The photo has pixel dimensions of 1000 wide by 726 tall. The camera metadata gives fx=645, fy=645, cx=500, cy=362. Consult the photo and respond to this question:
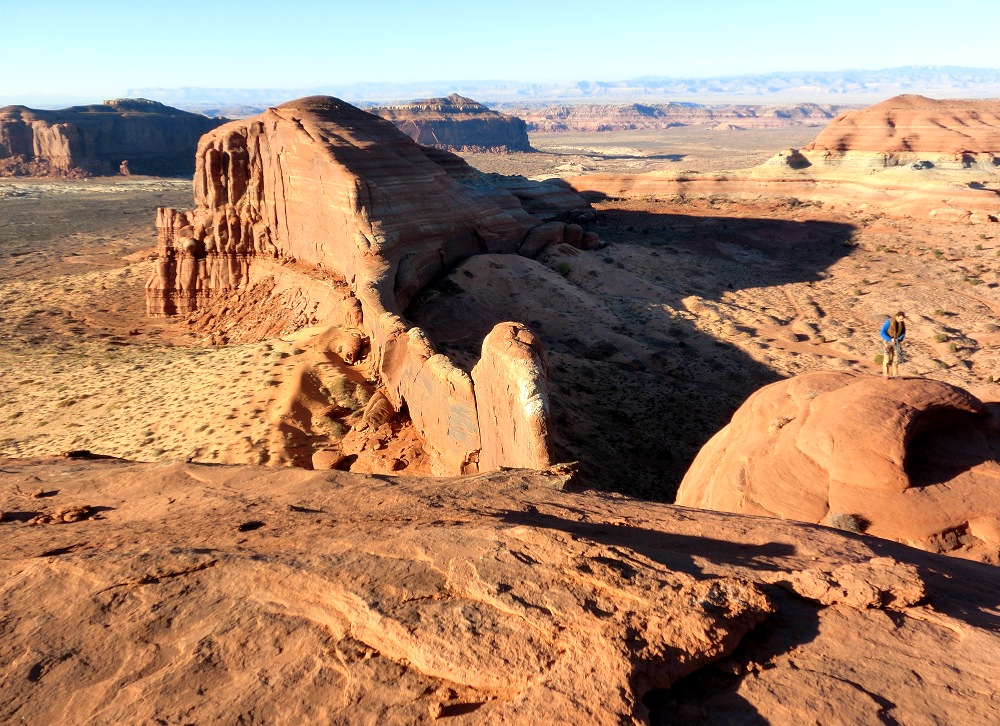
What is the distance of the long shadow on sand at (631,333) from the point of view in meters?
17.2

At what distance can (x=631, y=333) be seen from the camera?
24.9 meters

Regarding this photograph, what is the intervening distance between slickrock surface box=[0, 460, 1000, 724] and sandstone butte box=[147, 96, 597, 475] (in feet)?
28.6

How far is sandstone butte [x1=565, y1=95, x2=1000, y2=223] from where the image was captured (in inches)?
1672

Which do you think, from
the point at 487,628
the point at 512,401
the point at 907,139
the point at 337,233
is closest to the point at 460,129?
the point at 907,139

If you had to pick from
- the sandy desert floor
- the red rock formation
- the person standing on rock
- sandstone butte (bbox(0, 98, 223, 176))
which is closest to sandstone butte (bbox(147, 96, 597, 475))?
the red rock formation

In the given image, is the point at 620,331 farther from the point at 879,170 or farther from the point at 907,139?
the point at 907,139

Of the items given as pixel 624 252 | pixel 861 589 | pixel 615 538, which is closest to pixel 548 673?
pixel 615 538

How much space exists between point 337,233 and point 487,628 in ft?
61.5

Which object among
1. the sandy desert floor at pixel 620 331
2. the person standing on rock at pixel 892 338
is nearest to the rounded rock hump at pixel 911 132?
the sandy desert floor at pixel 620 331

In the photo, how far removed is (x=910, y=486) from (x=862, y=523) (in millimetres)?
982

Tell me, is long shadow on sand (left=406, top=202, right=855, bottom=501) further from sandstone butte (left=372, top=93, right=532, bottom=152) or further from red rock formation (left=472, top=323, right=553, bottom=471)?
sandstone butte (left=372, top=93, right=532, bottom=152)

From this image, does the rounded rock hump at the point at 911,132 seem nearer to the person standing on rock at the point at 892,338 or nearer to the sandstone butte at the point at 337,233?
the sandstone butte at the point at 337,233

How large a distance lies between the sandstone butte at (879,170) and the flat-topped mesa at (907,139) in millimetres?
67

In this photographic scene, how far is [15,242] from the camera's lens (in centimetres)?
4900
